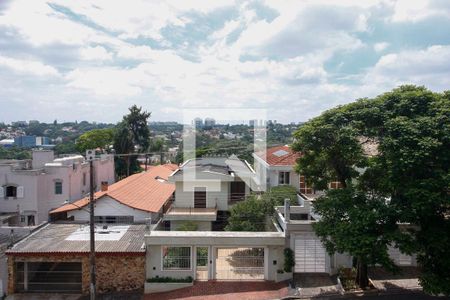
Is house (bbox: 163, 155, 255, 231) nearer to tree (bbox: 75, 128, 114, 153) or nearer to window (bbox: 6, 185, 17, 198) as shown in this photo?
window (bbox: 6, 185, 17, 198)

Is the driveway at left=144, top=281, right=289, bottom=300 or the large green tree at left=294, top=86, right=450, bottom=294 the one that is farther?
the driveway at left=144, top=281, right=289, bottom=300

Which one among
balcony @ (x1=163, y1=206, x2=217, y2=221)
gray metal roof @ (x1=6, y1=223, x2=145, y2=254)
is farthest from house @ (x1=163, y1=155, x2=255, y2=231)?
gray metal roof @ (x1=6, y1=223, x2=145, y2=254)

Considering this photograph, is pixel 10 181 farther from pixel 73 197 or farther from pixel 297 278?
pixel 297 278

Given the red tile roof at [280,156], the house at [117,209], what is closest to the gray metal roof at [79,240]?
the house at [117,209]

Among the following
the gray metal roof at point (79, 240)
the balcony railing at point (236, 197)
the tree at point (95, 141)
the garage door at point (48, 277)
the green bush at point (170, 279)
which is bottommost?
the garage door at point (48, 277)

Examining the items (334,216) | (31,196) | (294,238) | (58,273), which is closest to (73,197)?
(31,196)

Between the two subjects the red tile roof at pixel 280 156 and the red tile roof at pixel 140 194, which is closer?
the red tile roof at pixel 140 194

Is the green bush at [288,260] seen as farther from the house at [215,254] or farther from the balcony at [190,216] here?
the balcony at [190,216]
